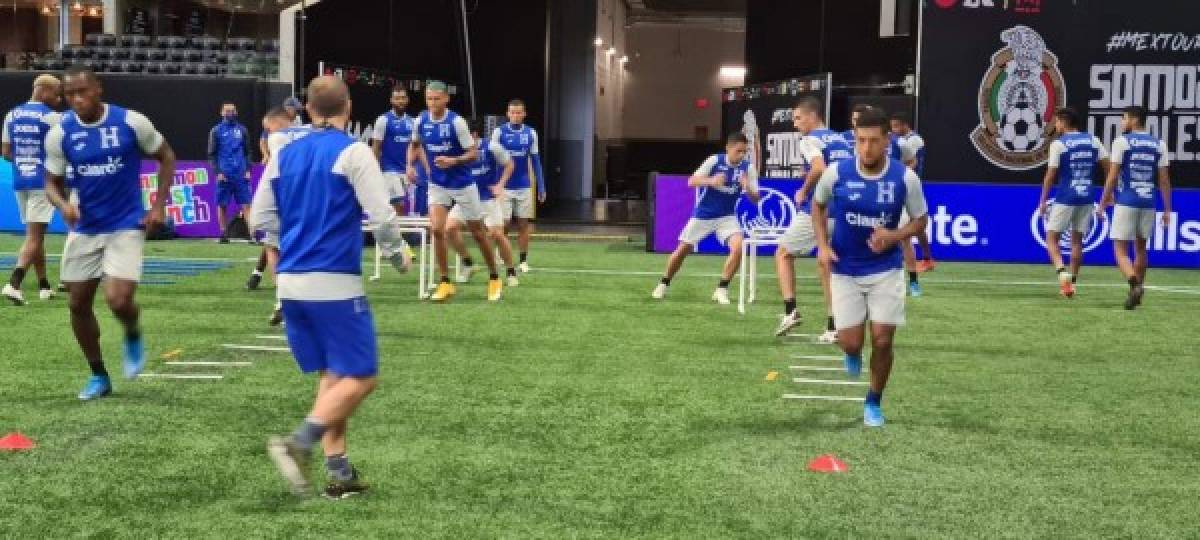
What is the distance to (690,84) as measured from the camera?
4725 cm

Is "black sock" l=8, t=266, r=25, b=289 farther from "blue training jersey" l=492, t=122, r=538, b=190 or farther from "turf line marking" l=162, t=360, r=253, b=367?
"blue training jersey" l=492, t=122, r=538, b=190

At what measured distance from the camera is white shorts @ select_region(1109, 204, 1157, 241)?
50.4 feet

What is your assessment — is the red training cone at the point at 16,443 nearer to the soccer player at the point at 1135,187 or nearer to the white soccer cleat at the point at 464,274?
the white soccer cleat at the point at 464,274

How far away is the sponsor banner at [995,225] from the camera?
21156 mm

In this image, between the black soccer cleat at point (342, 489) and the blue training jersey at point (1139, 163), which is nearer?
the black soccer cleat at point (342, 489)

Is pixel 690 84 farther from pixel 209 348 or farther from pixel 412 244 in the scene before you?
pixel 209 348

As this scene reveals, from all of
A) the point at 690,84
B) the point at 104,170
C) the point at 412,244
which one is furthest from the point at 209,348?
the point at 690,84

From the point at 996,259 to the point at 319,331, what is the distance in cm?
1694

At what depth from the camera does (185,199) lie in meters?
23.3

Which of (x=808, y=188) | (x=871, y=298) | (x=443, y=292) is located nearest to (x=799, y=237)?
(x=808, y=188)

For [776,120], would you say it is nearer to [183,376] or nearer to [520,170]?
[520,170]

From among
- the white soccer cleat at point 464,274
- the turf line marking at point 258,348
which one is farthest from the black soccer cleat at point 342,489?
the white soccer cleat at point 464,274

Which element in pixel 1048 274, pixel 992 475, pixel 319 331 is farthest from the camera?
pixel 1048 274

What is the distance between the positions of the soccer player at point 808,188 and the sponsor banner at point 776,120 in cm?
A: 1023
